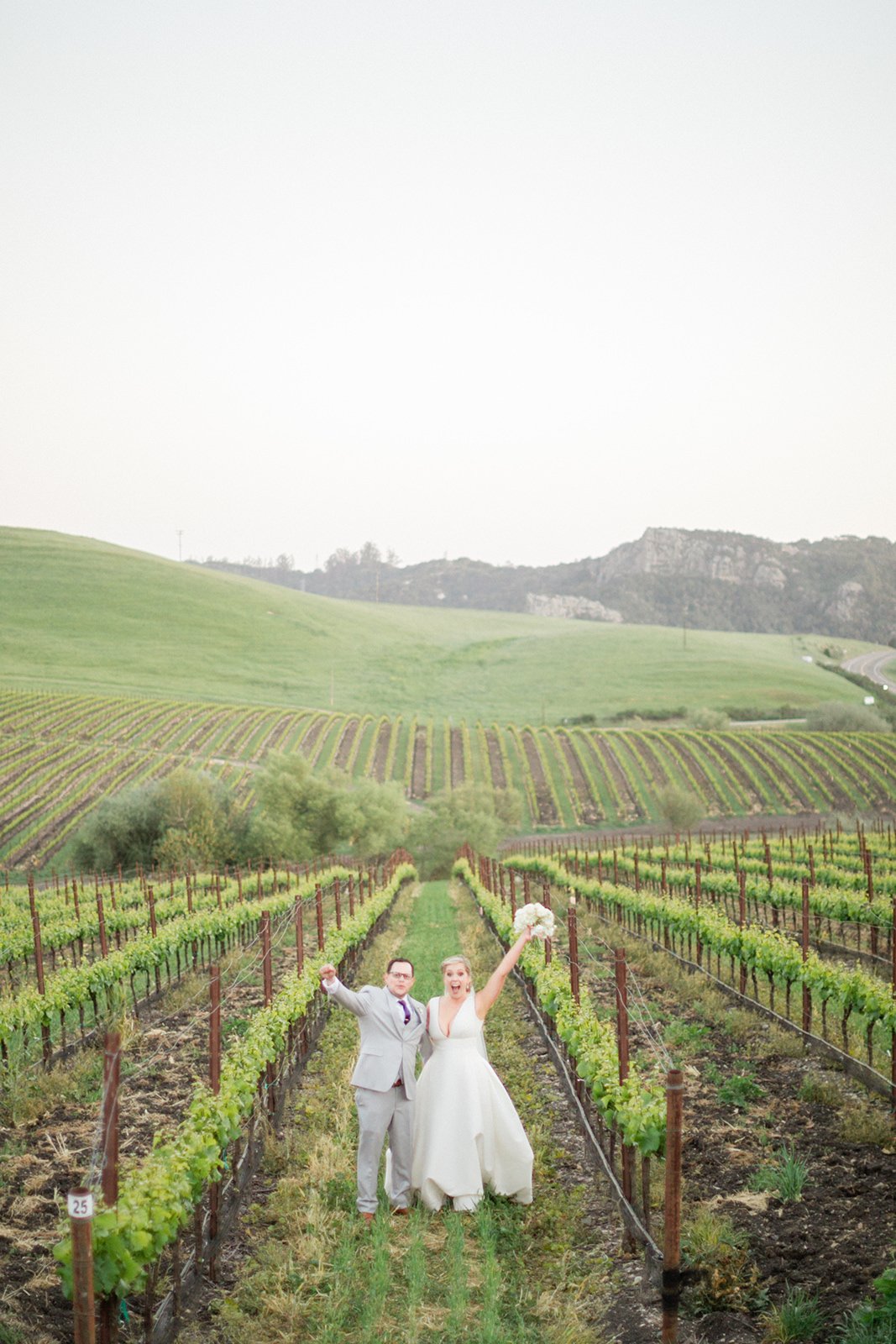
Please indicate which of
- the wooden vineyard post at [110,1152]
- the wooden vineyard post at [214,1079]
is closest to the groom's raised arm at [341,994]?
the wooden vineyard post at [214,1079]

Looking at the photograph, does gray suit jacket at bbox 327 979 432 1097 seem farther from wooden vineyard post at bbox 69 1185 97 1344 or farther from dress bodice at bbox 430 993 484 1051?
wooden vineyard post at bbox 69 1185 97 1344

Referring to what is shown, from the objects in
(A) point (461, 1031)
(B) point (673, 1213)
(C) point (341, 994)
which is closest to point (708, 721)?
(A) point (461, 1031)

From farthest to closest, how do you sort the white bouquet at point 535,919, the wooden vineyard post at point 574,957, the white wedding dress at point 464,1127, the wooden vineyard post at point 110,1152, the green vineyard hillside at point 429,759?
1. the green vineyard hillside at point 429,759
2. the wooden vineyard post at point 574,957
3. the white bouquet at point 535,919
4. the white wedding dress at point 464,1127
5. the wooden vineyard post at point 110,1152

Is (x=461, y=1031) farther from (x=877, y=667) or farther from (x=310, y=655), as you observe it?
(x=877, y=667)

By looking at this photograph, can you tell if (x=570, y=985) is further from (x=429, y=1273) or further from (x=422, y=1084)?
(x=429, y=1273)

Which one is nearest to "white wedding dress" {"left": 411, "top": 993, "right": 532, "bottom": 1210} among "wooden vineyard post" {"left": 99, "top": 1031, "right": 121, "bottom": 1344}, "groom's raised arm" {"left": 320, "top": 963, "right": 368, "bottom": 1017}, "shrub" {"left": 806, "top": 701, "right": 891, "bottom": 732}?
"groom's raised arm" {"left": 320, "top": 963, "right": 368, "bottom": 1017}

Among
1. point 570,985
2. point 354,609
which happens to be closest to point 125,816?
point 570,985

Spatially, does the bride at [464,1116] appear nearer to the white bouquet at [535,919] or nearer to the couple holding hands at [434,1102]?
the couple holding hands at [434,1102]

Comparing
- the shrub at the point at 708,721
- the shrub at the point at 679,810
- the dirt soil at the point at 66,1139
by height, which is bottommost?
the shrub at the point at 679,810

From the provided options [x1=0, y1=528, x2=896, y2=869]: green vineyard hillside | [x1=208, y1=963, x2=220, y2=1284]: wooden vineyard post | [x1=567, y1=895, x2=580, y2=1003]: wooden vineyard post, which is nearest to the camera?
[x1=208, y1=963, x2=220, y2=1284]: wooden vineyard post

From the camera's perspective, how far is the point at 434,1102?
6383mm

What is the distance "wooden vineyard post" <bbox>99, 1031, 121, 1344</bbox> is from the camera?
4.46 m

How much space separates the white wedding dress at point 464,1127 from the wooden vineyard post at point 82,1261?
2.77m

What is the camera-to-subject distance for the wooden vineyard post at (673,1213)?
477 cm
